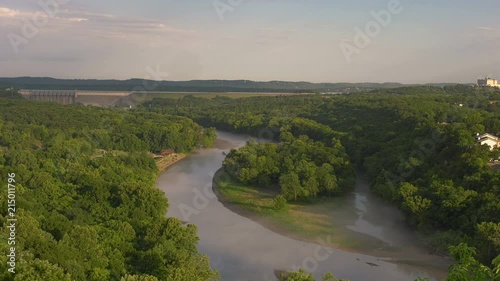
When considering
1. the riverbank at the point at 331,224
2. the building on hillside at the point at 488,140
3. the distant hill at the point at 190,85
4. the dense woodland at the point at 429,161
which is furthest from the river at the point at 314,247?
the distant hill at the point at 190,85

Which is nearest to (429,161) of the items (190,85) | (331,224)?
(331,224)

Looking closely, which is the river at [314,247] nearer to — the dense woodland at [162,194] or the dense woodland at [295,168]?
the dense woodland at [162,194]

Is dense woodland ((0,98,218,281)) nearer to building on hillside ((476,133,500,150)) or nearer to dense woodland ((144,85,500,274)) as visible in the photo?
dense woodland ((144,85,500,274))

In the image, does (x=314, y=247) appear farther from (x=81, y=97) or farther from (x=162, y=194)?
(x=81, y=97)

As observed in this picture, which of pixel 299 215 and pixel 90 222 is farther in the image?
pixel 299 215

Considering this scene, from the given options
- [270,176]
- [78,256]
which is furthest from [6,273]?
[270,176]

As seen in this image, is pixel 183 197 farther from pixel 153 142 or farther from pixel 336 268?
pixel 153 142

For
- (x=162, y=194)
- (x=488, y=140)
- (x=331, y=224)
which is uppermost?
(x=488, y=140)
